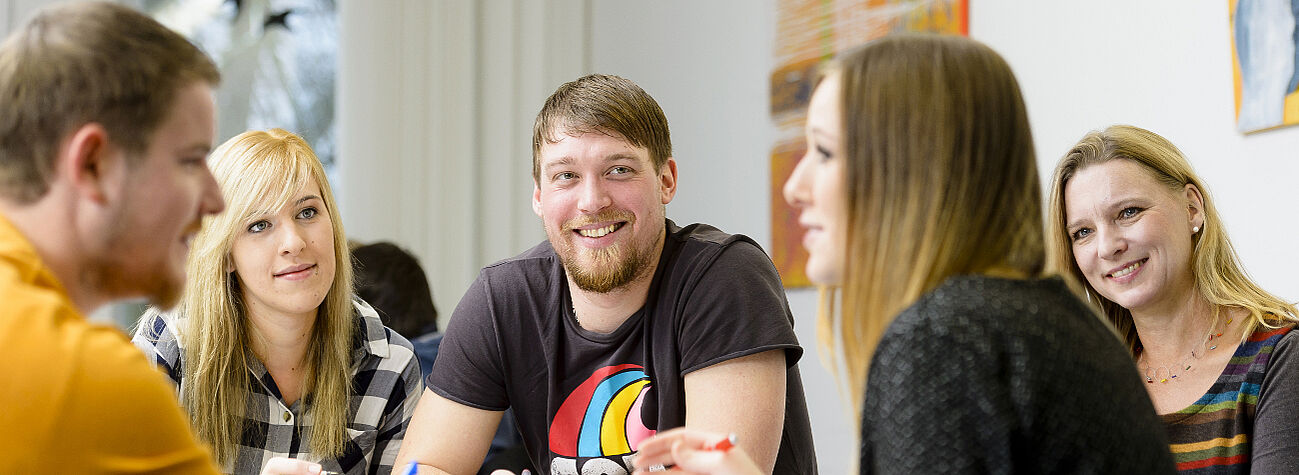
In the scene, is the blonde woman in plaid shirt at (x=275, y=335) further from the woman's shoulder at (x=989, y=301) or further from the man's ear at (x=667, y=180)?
the woman's shoulder at (x=989, y=301)

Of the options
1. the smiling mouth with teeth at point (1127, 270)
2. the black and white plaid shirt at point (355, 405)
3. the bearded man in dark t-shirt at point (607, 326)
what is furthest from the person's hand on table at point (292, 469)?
the smiling mouth with teeth at point (1127, 270)

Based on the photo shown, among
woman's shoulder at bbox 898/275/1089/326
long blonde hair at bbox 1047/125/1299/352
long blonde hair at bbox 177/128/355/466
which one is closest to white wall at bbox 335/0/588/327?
long blonde hair at bbox 177/128/355/466

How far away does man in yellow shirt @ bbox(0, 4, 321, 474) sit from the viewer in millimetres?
889

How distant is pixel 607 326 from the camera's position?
1950mm

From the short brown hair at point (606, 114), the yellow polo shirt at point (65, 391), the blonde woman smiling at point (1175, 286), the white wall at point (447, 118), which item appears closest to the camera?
the yellow polo shirt at point (65, 391)

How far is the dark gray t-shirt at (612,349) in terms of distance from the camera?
6.01 feet

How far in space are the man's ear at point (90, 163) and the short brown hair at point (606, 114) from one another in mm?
1005

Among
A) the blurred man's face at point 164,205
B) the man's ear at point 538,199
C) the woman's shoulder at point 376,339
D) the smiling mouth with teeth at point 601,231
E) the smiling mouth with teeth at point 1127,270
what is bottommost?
the woman's shoulder at point 376,339

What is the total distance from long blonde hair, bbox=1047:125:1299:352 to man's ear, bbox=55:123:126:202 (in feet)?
4.54

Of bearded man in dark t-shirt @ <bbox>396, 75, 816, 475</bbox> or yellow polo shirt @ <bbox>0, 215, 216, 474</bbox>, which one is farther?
bearded man in dark t-shirt @ <bbox>396, 75, 816, 475</bbox>

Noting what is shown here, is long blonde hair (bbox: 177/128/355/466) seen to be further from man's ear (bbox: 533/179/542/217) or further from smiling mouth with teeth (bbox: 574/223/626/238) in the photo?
smiling mouth with teeth (bbox: 574/223/626/238)

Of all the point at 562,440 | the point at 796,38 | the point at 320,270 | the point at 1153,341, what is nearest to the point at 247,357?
the point at 320,270

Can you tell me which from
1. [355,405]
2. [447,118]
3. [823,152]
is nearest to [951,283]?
[823,152]

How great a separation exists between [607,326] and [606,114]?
15.1 inches
